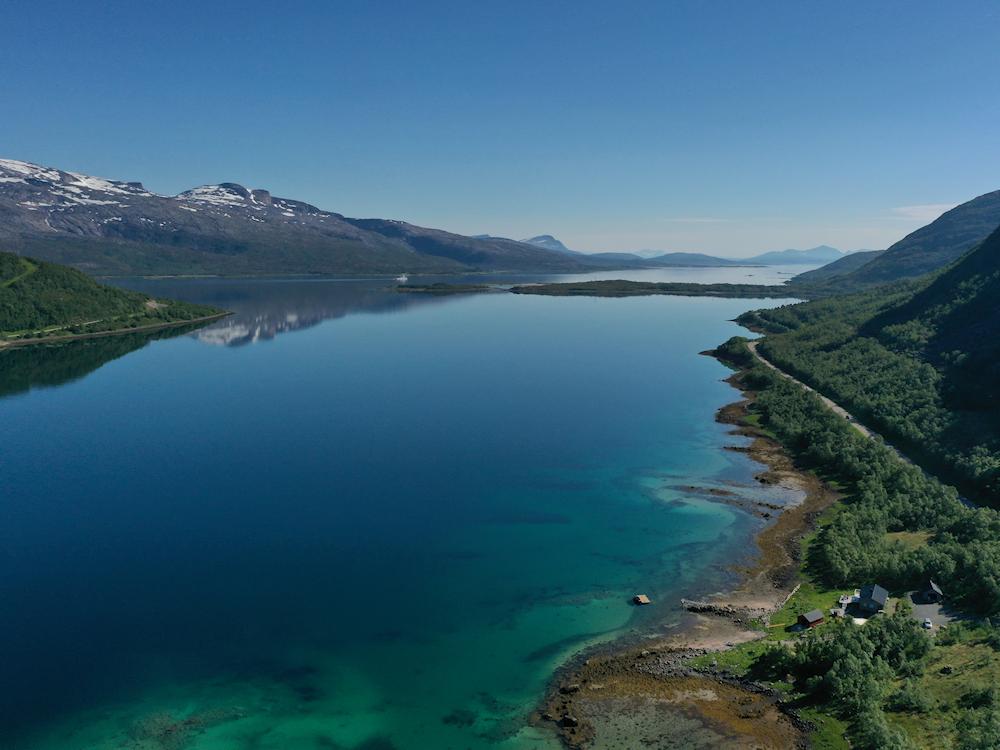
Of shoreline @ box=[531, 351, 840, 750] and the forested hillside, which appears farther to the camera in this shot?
the forested hillside

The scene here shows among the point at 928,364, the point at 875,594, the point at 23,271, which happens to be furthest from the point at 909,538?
the point at 23,271

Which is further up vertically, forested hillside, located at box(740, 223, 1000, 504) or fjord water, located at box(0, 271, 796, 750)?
forested hillside, located at box(740, 223, 1000, 504)

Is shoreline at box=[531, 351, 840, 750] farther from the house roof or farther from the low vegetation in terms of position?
the house roof

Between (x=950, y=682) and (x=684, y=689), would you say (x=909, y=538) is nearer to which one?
(x=950, y=682)

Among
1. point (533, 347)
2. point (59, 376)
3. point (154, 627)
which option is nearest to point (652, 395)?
point (533, 347)

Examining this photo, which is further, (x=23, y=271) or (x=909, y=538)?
(x=23, y=271)

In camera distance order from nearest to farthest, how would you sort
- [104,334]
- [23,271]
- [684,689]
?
[684,689] < [104,334] < [23,271]

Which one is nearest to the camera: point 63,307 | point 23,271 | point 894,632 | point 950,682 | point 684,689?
point 950,682

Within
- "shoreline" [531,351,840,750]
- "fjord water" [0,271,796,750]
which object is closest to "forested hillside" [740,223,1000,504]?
"fjord water" [0,271,796,750]
